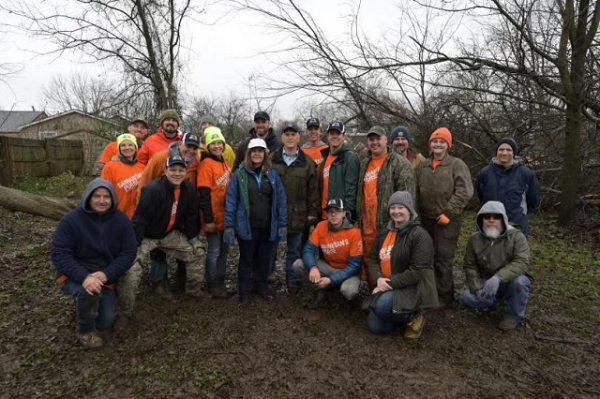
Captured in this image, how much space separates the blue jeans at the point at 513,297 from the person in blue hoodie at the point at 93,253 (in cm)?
323

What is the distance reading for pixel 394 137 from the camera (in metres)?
4.39

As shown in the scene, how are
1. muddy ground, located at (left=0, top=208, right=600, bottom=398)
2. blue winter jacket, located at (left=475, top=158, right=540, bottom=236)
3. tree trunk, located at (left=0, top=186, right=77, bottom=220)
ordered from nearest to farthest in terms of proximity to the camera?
1. muddy ground, located at (left=0, top=208, right=600, bottom=398)
2. blue winter jacket, located at (left=475, top=158, right=540, bottom=236)
3. tree trunk, located at (left=0, top=186, right=77, bottom=220)

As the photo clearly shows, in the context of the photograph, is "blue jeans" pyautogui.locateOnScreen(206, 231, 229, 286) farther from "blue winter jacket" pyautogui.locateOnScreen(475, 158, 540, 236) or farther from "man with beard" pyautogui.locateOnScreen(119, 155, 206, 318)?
"blue winter jacket" pyautogui.locateOnScreen(475, 158, 540, 236)

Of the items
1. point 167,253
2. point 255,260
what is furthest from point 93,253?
point 255,260

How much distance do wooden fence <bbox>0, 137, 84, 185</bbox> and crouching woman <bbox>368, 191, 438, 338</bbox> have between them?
12519mm

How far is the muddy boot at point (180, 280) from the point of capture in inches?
182

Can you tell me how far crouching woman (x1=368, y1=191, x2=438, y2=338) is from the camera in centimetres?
346

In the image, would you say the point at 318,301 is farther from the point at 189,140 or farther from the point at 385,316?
the point at 189,140

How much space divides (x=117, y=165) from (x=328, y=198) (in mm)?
2286

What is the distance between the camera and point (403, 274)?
3.50 metres

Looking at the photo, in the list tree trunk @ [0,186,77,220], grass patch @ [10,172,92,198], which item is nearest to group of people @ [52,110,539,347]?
tree trunk @ [0,186,77,220]

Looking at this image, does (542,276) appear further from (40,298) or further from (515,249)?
(40,298)

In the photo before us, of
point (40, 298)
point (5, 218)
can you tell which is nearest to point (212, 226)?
point (40, 298)

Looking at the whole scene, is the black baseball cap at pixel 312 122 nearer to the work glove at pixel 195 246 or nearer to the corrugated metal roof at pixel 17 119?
the work glove at pixel 195 246
